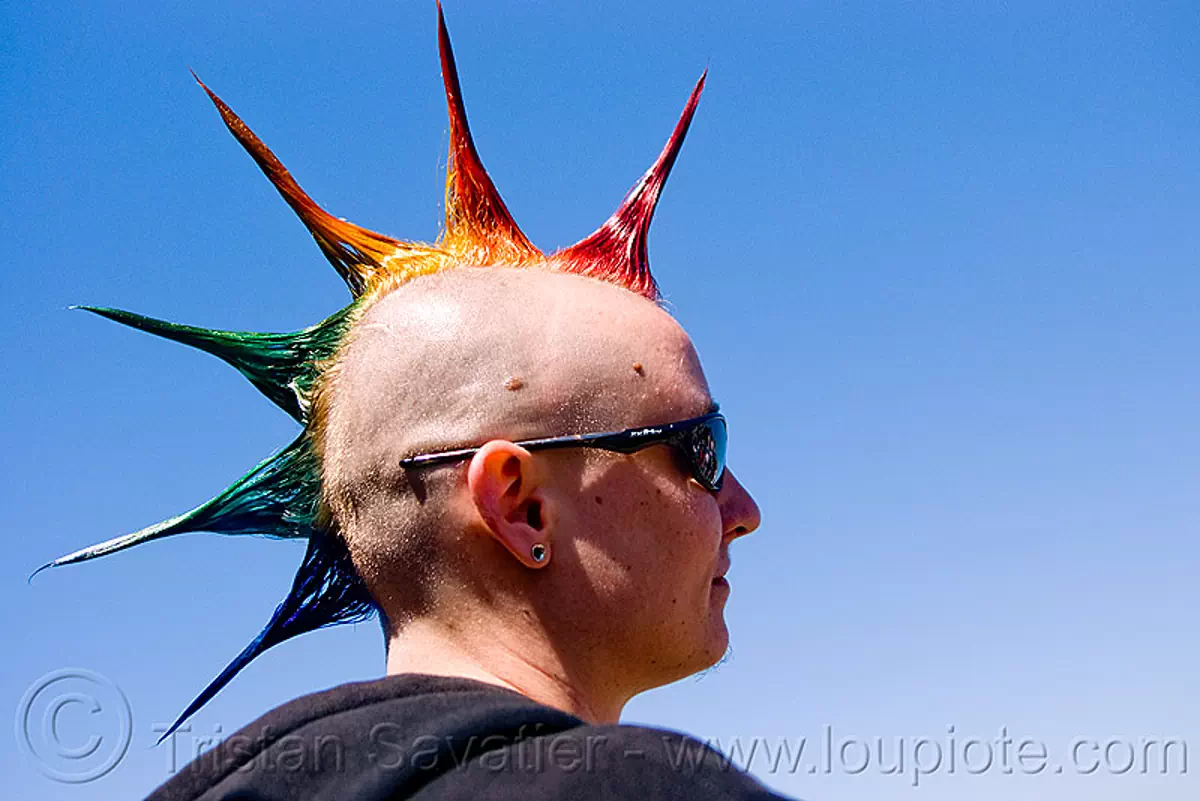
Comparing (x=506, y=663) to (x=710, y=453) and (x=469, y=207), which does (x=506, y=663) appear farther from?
(x=469, y=207)

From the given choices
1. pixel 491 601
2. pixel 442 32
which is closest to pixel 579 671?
pixel 491 601

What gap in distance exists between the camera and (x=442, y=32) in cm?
418

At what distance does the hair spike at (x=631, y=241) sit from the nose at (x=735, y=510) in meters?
0.70

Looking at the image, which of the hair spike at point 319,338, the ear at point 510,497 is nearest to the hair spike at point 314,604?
the hair spike at point 319,338

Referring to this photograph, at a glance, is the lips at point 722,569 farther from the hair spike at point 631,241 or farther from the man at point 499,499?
the hair spike at point 631,241

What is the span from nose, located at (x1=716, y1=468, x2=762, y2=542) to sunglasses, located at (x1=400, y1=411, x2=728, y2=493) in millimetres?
64

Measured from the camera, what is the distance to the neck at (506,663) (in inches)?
119

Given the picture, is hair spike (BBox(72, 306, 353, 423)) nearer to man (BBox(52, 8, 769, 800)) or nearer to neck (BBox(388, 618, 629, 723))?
man (BBox(52, 8, 769, 800))

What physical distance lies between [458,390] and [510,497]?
33cm

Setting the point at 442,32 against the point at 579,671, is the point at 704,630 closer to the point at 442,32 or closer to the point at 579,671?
the point at 579,671

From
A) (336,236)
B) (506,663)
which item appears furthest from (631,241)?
(506,663)

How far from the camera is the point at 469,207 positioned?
4078 mm

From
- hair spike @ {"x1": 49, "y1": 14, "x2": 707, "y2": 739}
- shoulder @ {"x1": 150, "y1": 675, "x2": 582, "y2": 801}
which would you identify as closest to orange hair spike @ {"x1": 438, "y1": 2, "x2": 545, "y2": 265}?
hair spike @ {"x1": 49, "y1": 14, "x2": 707, "y2": 739}

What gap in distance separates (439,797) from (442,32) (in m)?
2.73
